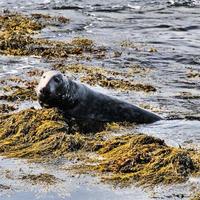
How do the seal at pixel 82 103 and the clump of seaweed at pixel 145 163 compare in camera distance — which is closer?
the clump of seaweed at pixel 145 163

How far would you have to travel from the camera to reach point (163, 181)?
8422mm

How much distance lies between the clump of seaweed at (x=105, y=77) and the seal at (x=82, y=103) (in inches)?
82.9

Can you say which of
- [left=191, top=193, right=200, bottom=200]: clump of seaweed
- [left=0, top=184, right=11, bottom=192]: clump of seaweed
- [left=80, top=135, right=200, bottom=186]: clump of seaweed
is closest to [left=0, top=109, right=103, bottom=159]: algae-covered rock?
[left=80, top=135, right=200, bottom=186]: clump of seaweed

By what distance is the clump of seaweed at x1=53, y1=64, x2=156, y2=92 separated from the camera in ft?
46.4

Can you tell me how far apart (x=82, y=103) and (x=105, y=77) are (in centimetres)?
324

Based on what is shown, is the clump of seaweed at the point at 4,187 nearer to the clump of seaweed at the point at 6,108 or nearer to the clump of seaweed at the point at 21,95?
the clump of seaweed at the point at 6,108

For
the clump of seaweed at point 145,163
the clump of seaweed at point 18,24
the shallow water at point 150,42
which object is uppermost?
the clump of seaweed at point 18,24

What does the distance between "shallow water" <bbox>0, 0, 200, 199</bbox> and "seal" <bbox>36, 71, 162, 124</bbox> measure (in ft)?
Result: 1.56

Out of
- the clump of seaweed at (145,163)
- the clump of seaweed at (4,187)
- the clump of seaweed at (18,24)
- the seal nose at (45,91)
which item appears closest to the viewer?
the clump of seaweed at (4,187)

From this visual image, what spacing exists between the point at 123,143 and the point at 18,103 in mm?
3329

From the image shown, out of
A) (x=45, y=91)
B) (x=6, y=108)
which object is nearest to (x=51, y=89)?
(x=45, y=91)

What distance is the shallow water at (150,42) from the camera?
37.8 feet

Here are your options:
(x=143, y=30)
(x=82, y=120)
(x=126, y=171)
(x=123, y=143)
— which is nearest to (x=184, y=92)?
(x=82, y=120)

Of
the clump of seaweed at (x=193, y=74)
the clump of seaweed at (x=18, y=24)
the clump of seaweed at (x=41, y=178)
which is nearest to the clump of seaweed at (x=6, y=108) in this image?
the clump of seaweed at (x=41, y=178)
